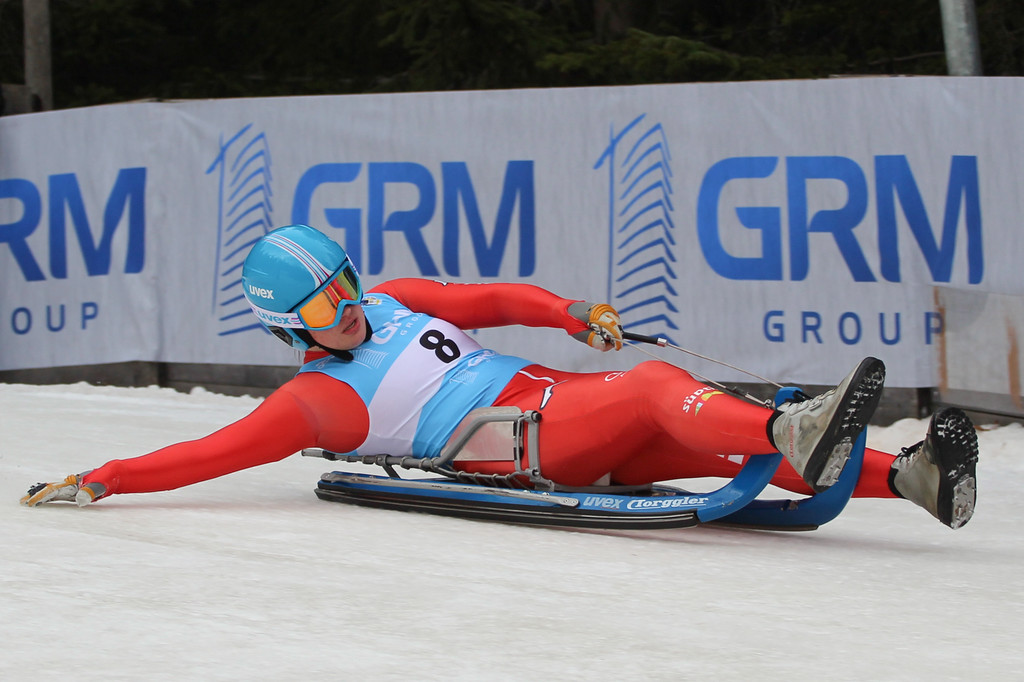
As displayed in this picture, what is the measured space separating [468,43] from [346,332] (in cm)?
708

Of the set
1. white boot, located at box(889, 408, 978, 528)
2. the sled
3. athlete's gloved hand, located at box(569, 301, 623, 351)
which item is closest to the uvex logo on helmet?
the sled

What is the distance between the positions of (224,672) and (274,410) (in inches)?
63.0

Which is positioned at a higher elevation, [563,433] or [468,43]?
[468,43]

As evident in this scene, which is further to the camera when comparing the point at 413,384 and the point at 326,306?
the point at 413,384

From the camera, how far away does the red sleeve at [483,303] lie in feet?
13.5

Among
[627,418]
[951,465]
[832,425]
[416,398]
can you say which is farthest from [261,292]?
[951,465]

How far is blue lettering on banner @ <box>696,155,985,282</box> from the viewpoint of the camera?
5988 mm

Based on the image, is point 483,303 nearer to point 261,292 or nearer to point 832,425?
point 261,292

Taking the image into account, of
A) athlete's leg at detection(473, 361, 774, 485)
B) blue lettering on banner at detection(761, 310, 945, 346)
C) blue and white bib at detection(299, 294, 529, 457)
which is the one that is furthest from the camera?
blue lettering on banner at detection(761, 310, 945, 346)

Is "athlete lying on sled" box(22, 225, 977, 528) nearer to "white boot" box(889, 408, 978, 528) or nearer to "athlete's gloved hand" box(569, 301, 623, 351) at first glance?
"athlete's gloved hand" box(569, 301, 623, 351)

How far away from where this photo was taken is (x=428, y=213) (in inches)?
271

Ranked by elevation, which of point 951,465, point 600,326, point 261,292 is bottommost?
point 951,465

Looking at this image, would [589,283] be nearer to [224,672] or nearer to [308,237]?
[308,237]

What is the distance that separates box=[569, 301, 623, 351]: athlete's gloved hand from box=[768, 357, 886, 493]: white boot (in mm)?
856
